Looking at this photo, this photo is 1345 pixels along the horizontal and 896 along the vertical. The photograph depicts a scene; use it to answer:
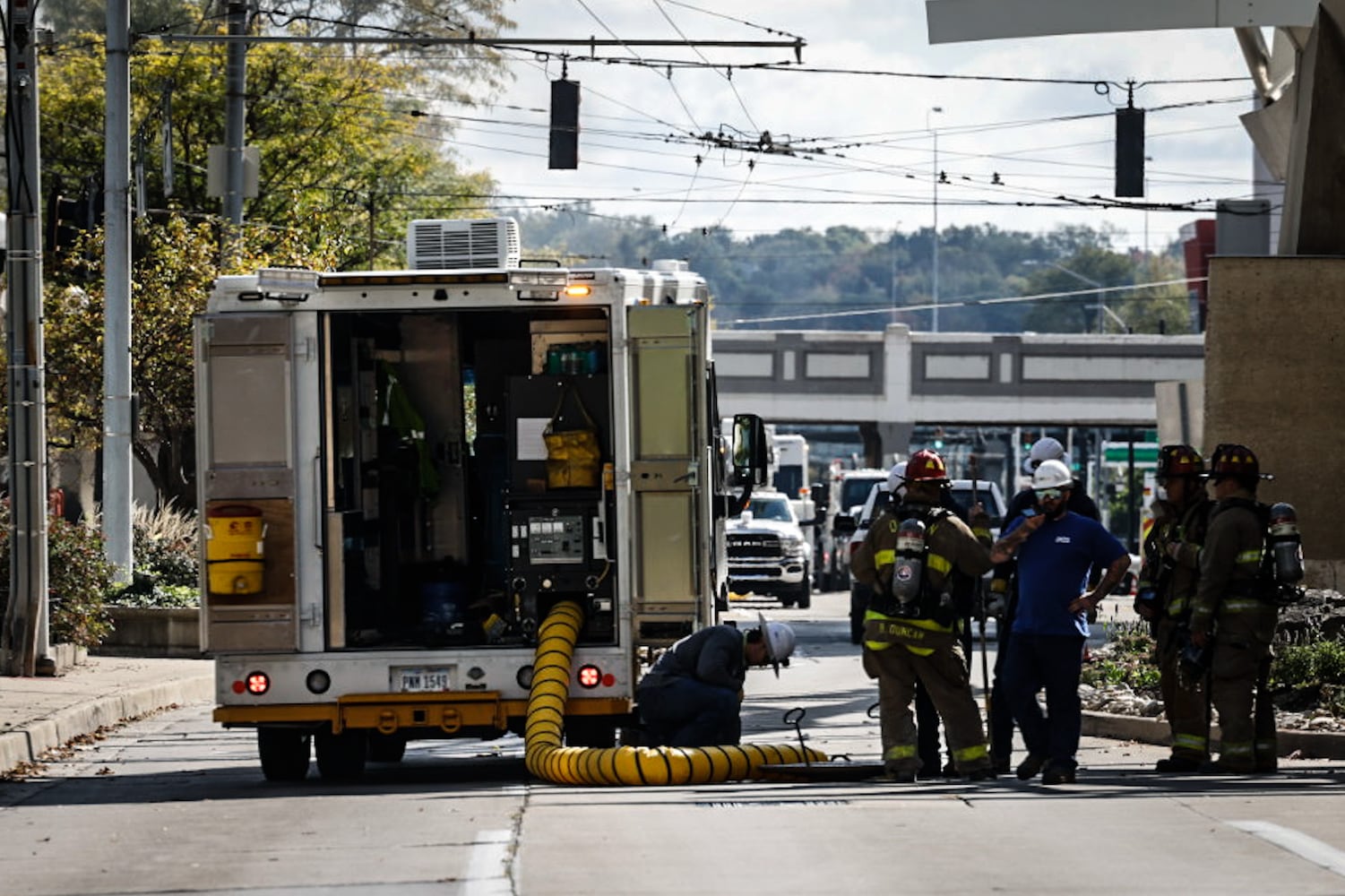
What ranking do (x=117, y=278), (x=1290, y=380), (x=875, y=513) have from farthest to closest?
(x=875, y=513)
(x=117, y=278)
(x=1290, y=380)

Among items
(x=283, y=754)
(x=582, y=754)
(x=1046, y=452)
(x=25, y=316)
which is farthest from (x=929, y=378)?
(x=582, y=754)

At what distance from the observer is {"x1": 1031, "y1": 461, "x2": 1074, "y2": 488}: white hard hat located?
14203 millimetres

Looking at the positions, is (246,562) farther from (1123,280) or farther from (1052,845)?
(1123,280)

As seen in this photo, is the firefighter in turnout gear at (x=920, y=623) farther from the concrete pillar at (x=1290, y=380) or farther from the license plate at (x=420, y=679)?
the concrete pillar at (x=1290, y=380)

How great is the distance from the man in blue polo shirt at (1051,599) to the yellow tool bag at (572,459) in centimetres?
255

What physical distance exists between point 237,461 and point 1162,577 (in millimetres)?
5515

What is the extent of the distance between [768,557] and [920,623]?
91.3 ft

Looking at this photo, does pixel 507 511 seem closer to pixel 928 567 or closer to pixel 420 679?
pixel 420 679

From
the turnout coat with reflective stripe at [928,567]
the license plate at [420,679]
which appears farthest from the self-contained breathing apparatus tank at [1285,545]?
the license plate at [420,679]

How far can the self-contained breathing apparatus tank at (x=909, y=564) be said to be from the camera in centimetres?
1396

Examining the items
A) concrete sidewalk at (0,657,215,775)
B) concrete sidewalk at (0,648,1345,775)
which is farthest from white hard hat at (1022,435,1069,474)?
concrete sidewalk at (0,657,215,775)

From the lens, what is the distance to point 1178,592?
49.6 feet

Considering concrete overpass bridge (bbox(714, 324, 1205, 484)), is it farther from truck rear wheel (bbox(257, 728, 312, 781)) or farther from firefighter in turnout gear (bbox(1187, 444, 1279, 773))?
firefighter in turnout gear (bbox(1187, 444, 1279, 773))

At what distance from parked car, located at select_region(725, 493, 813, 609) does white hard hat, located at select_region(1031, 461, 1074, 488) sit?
26.6 meters
